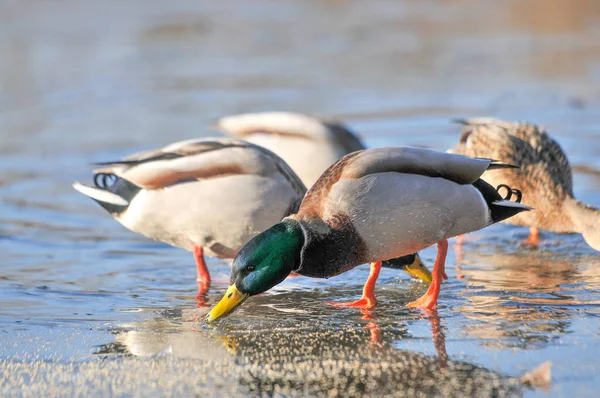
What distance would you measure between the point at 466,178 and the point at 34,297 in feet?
6.75

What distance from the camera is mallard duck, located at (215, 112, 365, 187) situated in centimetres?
709

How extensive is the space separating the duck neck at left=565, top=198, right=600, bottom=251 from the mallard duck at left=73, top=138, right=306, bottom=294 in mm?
1545

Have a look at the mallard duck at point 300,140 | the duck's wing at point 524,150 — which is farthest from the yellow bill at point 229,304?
the mallard duck at point 300,140

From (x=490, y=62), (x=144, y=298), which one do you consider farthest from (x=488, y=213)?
(x=490, y=62)

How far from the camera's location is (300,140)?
714 cm

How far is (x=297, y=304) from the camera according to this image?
4957mm

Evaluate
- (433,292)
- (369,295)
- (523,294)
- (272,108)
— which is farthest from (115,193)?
(272,108)

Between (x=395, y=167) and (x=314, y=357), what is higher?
(x=395, y=167)

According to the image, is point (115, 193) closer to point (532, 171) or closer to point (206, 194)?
point (206, 194)

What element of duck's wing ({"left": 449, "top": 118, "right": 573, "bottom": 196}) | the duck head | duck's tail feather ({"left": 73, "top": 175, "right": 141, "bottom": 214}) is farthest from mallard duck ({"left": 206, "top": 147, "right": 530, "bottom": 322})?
duck's wing ({"left": 449, "top": 118, "right": 573, "bottom": 196})

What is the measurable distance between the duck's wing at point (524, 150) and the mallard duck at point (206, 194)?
1498 mm

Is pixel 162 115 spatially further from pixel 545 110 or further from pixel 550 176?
pixel 550 176

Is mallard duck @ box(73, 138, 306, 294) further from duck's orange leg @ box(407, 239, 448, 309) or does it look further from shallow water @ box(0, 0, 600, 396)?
duck's orange leg @ box(407, 239, 448, 309)

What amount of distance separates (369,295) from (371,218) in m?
0.52
